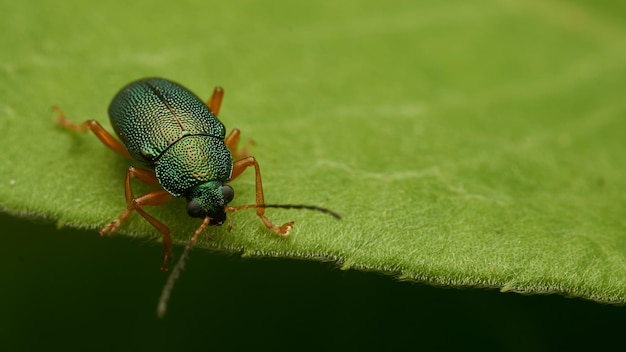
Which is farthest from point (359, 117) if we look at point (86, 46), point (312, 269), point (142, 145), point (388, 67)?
point (86, 46)

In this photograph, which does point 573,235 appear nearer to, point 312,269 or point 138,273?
point 312,269

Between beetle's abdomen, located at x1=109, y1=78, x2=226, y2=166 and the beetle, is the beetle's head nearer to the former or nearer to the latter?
the beetle

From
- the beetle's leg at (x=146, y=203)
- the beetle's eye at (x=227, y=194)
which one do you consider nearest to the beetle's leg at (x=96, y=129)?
the beetle's leg at (x=146, y=203)

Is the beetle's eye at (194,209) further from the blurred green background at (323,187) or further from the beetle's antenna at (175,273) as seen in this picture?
the blurred green background at (323,187)

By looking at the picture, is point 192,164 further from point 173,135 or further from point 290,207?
point 290,207

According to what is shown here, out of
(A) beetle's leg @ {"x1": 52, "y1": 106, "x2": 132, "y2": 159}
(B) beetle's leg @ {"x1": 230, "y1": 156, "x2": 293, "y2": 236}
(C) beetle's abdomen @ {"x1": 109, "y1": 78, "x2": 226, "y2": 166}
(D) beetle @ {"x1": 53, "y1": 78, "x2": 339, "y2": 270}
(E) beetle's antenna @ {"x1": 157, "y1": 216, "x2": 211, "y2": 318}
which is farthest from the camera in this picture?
(A) beetle's leg @ {"x1": 52, "y1": 106, "x2": 132, "y2": 159}

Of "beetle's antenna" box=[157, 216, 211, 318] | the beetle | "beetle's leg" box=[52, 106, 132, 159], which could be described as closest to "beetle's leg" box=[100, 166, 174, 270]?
the beetle

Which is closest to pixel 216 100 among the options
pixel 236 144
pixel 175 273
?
pixel 236 144
